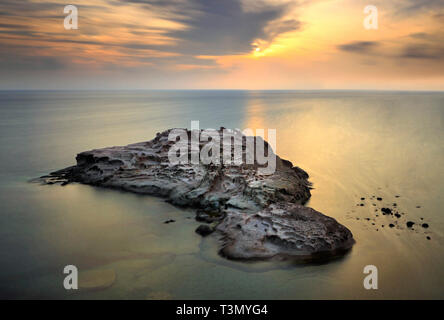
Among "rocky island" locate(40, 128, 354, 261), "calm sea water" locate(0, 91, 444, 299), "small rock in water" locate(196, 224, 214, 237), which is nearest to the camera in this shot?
"calm sea water" locate(0, 91, 444, 299)

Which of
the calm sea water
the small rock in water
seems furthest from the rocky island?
the calm sea water

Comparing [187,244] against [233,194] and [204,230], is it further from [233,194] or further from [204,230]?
[233,194]

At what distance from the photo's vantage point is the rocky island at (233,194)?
29.1ft

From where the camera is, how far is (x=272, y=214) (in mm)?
9734

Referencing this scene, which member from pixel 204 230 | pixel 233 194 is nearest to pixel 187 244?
pixel 204 230

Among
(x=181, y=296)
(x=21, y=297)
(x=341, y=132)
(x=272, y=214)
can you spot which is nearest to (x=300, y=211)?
(x=272, y=214)

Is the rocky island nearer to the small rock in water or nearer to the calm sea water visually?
the small rock in water

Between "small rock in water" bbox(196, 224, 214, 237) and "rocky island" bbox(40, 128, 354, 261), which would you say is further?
"small rock in water" bbox(196, 224, 214, 237)

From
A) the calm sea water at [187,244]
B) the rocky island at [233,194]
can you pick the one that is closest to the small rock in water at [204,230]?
the rocky island at [233,194]

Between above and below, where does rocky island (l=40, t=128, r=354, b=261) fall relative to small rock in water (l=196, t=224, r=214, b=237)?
above

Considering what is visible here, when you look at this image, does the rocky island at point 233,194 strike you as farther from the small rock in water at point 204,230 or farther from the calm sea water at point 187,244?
the calm sea water at point 187,244

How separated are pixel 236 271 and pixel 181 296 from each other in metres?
1.48

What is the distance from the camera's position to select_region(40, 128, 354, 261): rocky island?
8875 mm
